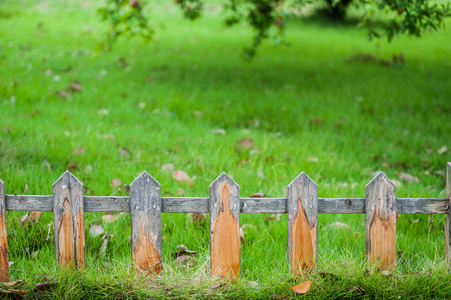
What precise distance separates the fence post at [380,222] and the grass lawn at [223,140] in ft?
0.30

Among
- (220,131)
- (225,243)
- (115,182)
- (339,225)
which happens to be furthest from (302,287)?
(220,131)

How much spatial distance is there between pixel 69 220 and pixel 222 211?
718mm

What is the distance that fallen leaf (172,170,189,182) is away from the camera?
3.28 meters

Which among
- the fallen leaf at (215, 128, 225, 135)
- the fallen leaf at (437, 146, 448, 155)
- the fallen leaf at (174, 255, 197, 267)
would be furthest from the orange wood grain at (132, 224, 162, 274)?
the fallen leaf at (437, 146, 448, 155)

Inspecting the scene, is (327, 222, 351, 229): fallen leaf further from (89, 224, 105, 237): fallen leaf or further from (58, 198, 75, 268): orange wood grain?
(58, 198, 75, 268): orange wood grain

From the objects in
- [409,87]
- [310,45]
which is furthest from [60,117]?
[310,45]

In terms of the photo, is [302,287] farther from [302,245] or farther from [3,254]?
[3,254]

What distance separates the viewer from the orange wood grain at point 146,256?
2.09 m

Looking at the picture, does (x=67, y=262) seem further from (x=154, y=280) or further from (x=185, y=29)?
(x=185, y=29)

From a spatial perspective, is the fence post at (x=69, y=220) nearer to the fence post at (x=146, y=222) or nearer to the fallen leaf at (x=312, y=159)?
the fence post at (x=146, y=222)

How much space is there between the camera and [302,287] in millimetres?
2008

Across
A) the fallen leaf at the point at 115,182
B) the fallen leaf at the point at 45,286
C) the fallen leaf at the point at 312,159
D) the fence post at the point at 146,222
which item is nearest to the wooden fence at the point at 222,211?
the fence post at the point at 146,222

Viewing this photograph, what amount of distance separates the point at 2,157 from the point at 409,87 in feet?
19.9

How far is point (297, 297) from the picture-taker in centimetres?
201
